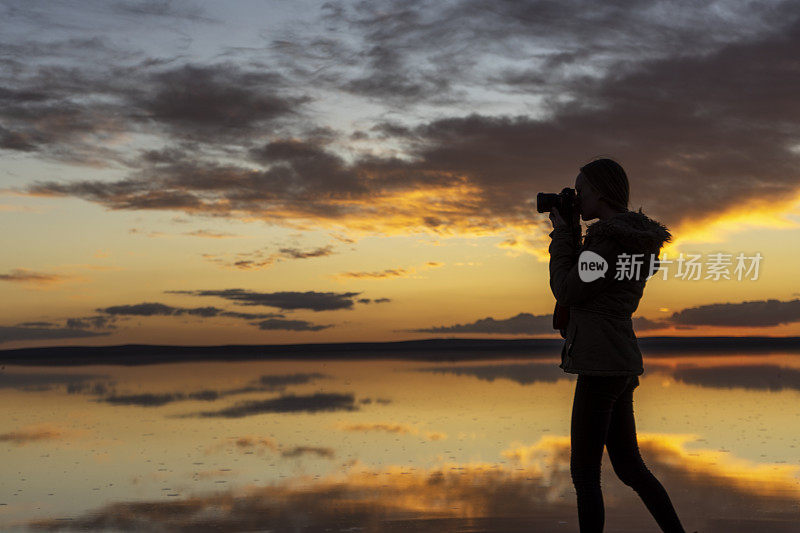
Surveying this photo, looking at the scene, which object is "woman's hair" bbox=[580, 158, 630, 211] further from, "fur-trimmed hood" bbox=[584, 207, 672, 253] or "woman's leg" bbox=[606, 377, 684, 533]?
"woman's leg" bbox=[606, 377, 684, 533]

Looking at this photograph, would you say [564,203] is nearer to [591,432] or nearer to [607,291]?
[607,291]

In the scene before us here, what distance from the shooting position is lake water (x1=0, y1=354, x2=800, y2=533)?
5160 mm

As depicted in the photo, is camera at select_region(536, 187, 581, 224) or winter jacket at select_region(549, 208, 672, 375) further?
camera at select_region(536, 187, 581, 224)

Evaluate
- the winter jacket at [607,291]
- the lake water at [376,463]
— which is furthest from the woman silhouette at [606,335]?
the lake water at [376,463]

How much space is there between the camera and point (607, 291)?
10.4 ft

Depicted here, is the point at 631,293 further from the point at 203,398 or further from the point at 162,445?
the point at 203,398

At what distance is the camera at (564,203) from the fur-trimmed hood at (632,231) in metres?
0.14

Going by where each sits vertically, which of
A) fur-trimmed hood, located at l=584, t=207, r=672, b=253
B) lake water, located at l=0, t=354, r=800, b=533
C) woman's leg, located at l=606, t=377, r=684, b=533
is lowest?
lake water, located at l=0, t=354, r=800, b=533

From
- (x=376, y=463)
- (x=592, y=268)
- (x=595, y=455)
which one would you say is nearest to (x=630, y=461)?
(x=595, y=455)

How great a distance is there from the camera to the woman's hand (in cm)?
1

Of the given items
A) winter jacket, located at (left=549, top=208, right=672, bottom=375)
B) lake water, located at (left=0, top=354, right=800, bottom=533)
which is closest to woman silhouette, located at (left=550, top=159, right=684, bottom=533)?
winter jacket, located at (left=549, top=208, right=672, bottom=375)

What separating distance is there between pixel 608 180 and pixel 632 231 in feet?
0.86

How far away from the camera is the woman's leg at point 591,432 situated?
3135 millimetres

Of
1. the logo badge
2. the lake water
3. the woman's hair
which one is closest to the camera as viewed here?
the logo badge
